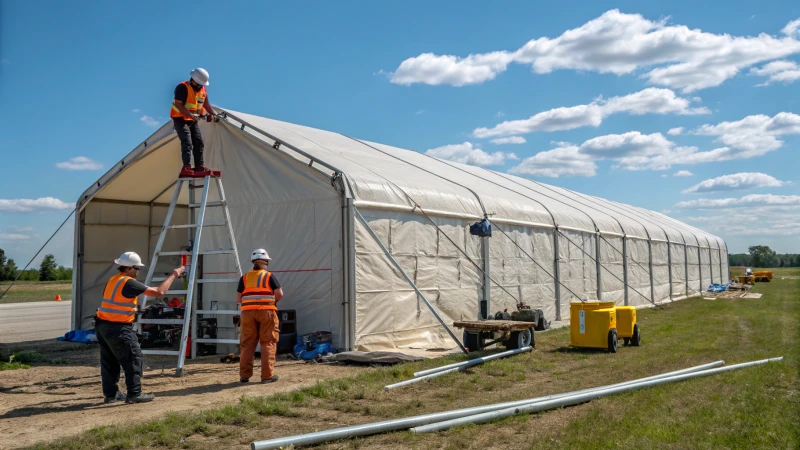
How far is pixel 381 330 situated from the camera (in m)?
11.1

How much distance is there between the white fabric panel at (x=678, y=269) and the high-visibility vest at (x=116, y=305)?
24183 mm

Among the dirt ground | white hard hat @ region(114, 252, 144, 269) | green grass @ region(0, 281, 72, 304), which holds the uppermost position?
white hard hat @ region(114, 252, 144, 269)

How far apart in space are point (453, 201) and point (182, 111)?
5.62m

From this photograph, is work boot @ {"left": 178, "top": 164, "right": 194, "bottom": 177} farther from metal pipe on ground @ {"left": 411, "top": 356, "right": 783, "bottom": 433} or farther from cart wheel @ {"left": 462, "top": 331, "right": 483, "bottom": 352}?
metal pipe on ground @ {"left": 411, "top": 356, "right": 783, "bottom": 433}

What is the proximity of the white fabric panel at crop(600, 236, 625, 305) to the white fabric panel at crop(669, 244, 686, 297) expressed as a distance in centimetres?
685

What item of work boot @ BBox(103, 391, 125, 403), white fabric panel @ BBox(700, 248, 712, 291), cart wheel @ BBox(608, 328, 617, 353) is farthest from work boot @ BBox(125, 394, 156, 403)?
white fabric panel @ BBox(700, 248, 712, 291)

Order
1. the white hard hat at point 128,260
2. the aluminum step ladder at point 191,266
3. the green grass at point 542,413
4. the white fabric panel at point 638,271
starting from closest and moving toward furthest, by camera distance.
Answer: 1. the green grass at point 542,413
2. the white hard hat at point 128,260
3. the aluminum step ladder at point 191,266
4. the white fabric panel at point 638,271

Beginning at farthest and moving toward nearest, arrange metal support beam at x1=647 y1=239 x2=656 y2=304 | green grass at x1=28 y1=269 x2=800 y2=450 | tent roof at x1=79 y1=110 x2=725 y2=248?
metal support beam at x1=647 y1=239 x2=656 y2=304
tent roof at x1=79 y1=110 x2=725 y2=248
green grass at x1=28 y1=269 x2=800 y2=450

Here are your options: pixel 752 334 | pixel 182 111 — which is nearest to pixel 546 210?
pixel 752 334

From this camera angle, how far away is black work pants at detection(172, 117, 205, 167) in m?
10.4

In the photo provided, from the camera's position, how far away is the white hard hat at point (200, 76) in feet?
33.8

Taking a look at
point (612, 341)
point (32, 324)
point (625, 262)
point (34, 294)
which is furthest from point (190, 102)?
point (34, 294)

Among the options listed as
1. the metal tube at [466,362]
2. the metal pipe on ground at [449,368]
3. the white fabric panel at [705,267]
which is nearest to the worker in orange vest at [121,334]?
the metal pipe on ground at [449,368]

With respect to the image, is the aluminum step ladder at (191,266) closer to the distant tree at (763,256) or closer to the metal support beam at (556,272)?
the metal support beam at (556,272)
